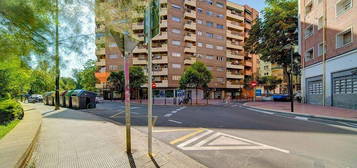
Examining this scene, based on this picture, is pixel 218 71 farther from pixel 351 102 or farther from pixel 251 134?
pixel 251 134

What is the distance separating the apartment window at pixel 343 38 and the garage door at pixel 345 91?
9.11 ft

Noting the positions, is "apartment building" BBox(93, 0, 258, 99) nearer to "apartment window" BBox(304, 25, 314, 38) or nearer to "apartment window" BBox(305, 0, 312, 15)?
"apartment window" BBox(304, 25, 314, 38)

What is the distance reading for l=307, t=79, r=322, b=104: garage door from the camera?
61.0 feet

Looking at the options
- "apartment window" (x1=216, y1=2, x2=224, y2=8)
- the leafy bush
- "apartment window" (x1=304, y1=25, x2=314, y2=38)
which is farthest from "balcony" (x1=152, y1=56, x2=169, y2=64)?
the leafy bush

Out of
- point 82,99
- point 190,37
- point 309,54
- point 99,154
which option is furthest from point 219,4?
point 99,154

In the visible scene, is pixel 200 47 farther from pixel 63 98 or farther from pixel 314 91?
pixel 63 98

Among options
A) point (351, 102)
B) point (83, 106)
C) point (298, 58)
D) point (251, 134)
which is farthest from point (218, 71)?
point (251, 134)

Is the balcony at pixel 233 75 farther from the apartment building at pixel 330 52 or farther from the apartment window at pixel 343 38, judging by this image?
the apartment window at pixel 343 38

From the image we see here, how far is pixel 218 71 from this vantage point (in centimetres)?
4244

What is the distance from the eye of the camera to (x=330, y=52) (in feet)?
54.0

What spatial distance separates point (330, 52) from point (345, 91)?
157 inches

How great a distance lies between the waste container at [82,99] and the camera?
16266mm

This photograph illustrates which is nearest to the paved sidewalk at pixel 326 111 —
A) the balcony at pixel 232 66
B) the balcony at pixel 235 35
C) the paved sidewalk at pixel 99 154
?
the paved sidewalk at pixel 99 154

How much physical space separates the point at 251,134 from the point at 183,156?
10.8 ft
